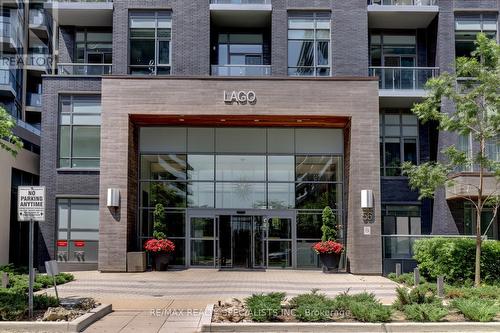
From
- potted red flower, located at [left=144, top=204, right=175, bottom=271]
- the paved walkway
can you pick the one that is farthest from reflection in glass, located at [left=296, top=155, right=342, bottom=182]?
potted red flower, located at [left=144, top=204, right=175, bottom=271]

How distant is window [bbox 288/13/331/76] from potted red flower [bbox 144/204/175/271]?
9.02 metres

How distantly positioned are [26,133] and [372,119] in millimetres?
18304

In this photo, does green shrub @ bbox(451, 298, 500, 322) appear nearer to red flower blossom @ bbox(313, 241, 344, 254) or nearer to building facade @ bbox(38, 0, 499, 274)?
red flower blossom @ bbox(313, 241, 344, 254)

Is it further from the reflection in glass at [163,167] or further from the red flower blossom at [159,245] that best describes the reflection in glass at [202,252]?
the reflection in glass at [163,167]

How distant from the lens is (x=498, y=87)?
56.4 feet

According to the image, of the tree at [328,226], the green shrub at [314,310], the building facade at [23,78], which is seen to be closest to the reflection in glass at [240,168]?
the tree at [328,226]

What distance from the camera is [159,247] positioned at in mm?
22484

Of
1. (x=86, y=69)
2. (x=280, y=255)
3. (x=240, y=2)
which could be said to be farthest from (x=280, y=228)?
(x=86, y=69)

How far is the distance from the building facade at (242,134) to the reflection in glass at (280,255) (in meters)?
0.04

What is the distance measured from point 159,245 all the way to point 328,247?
6844mm

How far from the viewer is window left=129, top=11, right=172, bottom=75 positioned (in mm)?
25031

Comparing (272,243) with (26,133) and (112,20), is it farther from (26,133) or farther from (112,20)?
(26,133)

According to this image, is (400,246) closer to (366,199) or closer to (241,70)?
(366,199)

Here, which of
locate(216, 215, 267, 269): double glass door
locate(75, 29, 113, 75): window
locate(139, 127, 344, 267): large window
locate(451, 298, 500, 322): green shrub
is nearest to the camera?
locate(451, 298, 500, 322): green shrub
